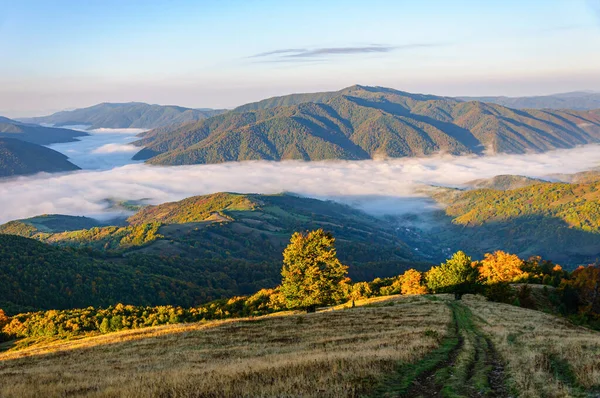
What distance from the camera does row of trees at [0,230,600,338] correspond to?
75438 mm

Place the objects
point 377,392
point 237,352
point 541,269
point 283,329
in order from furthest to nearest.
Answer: point 541,269
point 283,329
point 237,352
point 377,392

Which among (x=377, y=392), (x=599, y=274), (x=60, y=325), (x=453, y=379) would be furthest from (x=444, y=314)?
(x=60, y=325)

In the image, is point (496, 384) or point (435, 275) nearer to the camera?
point (496, 384)

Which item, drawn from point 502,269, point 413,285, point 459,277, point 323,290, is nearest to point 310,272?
point 323,290

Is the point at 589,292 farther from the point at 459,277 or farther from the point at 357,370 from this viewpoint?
the point at 357,370

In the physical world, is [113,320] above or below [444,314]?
below

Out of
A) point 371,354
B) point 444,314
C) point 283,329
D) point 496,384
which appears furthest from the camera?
point 444,314

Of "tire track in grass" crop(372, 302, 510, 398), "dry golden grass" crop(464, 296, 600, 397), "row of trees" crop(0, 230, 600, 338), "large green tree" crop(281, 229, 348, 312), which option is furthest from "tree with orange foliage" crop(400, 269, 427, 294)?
"tire track in grass" crop(372, 302, 510, 398)

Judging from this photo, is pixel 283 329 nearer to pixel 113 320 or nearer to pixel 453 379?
pixel 453 379

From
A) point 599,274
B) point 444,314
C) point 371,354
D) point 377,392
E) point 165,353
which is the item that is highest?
point 377,392

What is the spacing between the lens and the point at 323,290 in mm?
75000

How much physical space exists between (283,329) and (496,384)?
101ft

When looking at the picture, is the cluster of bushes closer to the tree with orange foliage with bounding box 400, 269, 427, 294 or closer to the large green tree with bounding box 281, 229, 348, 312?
the large green tree with bounding box 281, 229, 348, 312

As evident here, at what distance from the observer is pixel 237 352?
34125 mm
